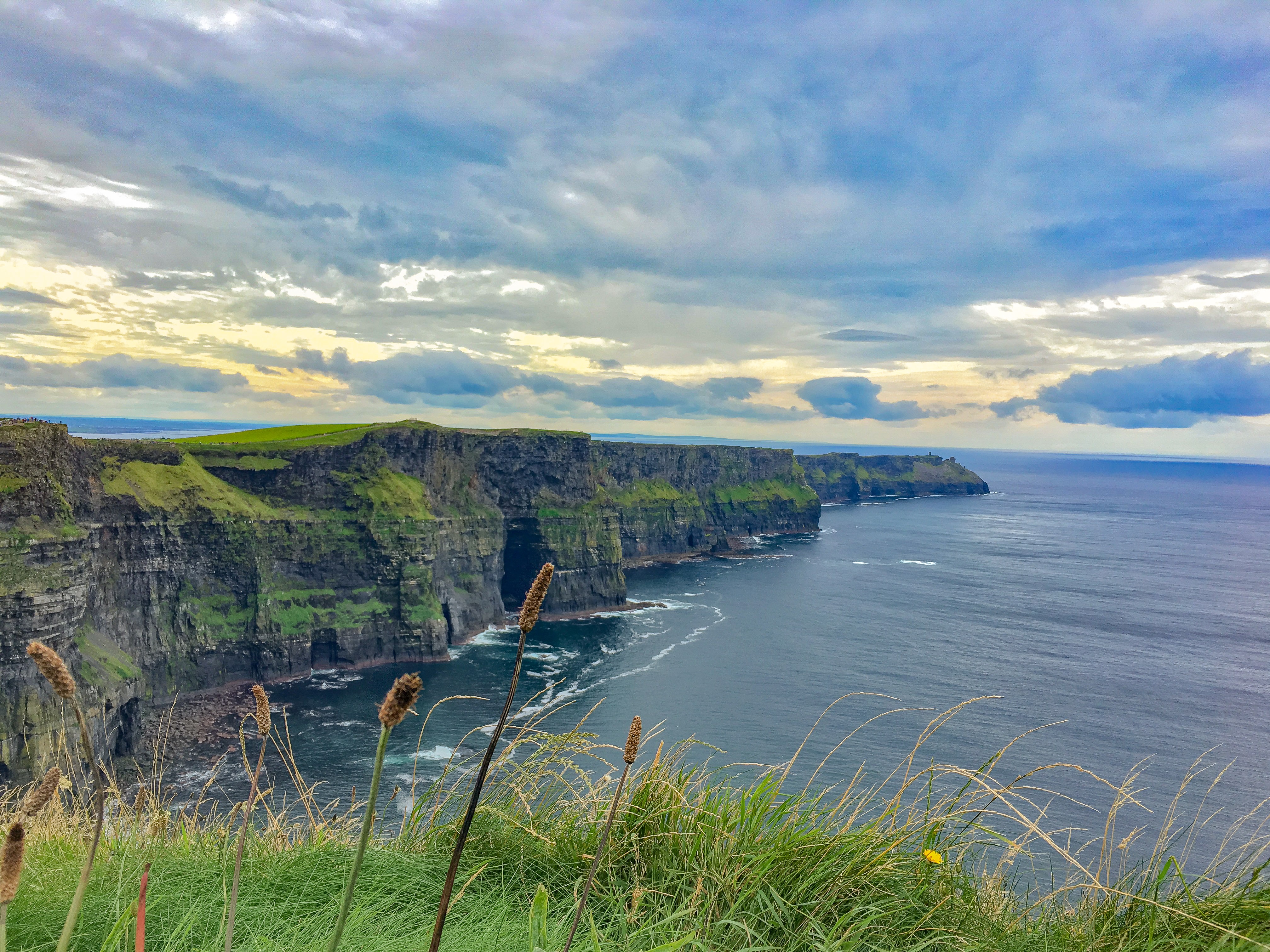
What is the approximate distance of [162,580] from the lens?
2250 inches

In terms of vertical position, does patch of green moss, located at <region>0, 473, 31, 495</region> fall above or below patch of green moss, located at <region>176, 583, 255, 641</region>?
above

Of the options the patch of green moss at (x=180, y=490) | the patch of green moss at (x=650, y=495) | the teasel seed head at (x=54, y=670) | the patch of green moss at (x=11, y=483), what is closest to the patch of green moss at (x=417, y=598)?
the patch of green moss at (x=180, y=490)

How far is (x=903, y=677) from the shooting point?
6075cm

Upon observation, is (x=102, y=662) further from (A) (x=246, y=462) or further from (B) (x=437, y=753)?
(A) (x=246, y=462)

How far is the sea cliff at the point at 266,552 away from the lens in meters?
41.0

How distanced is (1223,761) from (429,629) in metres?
61.9

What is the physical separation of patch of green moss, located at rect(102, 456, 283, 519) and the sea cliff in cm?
19

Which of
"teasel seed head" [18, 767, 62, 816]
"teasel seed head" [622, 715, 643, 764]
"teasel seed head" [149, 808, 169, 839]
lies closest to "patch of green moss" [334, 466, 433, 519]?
"teasel seed head" [149, 808, 169, 839]

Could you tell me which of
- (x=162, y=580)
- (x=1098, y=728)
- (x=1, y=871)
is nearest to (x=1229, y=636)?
(x=1098, y=728)

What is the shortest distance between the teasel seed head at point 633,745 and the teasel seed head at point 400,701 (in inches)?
38.5

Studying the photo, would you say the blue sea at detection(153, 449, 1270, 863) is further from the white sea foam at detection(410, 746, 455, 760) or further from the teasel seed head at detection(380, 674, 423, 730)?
the teasel seed head at detection(380, 674, 423, 730)

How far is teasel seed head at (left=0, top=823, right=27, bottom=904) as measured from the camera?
1801 millimetres

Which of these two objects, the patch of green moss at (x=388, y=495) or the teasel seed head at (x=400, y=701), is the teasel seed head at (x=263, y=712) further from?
the patch of green moss at (x=388, y=495)

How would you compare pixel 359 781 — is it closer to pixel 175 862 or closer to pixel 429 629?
pixel 429 629
